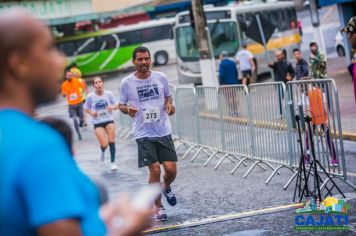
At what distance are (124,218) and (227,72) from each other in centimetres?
1762

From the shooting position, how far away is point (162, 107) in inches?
327

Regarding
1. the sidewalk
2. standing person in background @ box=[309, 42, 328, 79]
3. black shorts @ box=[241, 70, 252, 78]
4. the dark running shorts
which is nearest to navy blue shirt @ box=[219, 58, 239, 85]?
the sidewalk

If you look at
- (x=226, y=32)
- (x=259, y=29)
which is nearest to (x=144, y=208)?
(x=259, y=29)

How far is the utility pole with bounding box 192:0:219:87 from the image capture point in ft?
64.8

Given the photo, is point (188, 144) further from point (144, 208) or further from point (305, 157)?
point (144, 208)

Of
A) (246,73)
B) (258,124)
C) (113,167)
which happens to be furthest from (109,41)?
(258,124)

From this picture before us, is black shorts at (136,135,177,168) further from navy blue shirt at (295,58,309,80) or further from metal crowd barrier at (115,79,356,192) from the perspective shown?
navy blue shirt at (295,58,309,80)

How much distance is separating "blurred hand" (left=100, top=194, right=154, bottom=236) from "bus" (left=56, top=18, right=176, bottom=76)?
43.1 m

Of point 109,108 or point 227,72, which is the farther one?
point 227,72

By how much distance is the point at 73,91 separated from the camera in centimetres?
1892

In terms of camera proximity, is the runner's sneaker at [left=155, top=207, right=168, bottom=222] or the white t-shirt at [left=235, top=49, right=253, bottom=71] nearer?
the runner's sneaker at [left=155, top=207, right=168, bottom=222]

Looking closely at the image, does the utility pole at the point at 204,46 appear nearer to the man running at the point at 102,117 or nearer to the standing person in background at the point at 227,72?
the standing person in background at the point at 227,72

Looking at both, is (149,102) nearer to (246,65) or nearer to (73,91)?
(73,91)

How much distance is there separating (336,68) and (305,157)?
21.8 metres
